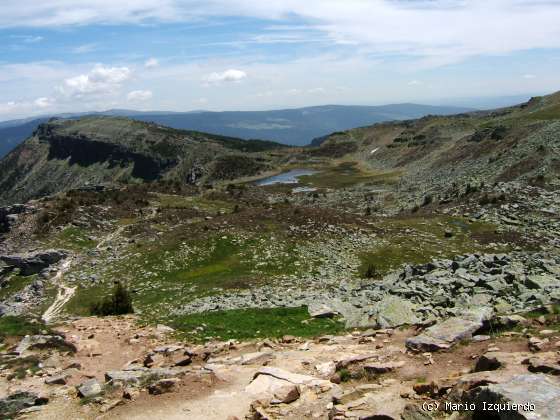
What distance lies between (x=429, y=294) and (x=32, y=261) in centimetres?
3191

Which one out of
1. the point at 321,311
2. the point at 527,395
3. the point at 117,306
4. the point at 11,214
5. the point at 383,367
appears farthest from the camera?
the point at 11,214

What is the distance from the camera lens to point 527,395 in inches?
344

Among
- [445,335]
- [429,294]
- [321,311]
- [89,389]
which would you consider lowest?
[321,311]

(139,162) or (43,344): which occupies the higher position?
(139,162)

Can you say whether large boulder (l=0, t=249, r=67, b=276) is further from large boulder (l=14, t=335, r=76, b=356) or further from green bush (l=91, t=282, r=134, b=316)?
large boulder (l=14, t=335, r=76, b=356)

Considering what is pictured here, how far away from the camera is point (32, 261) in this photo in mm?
38562

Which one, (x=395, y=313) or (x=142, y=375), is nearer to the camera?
(x=142, y=375)

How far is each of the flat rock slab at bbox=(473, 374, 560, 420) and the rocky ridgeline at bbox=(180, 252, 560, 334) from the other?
7179mm

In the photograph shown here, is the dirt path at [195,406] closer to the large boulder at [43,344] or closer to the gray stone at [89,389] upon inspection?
the gray stone at [89,389]

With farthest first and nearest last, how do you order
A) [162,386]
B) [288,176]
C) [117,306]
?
[288,176]
[117,306]
[162,386]

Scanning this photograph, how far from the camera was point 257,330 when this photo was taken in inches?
811

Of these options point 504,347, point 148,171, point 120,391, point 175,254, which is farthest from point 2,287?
point 148,171

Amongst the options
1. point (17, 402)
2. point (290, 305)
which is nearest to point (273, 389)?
point (17, 402)

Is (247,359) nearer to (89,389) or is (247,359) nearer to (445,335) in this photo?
(89,389)
